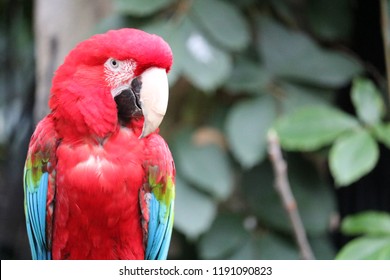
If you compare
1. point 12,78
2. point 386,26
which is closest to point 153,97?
point 386,26

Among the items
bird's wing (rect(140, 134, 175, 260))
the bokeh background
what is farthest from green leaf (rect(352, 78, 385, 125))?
bird's wing (rect(140, 134, 175, 260))

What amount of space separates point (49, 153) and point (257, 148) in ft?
2.00

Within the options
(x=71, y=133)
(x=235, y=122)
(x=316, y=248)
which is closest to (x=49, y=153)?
(x=71, y=133)

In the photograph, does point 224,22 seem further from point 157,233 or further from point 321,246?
point 157,233

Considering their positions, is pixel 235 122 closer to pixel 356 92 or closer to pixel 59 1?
pixel 356 92

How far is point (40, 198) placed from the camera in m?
0.43

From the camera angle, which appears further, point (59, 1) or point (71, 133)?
point (59, 1)

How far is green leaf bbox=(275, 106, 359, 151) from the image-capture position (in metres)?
0.90

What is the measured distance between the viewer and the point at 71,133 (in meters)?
0.40

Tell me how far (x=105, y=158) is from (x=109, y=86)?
0.05 m

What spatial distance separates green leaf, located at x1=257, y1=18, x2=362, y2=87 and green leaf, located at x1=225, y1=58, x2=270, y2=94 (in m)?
0.02

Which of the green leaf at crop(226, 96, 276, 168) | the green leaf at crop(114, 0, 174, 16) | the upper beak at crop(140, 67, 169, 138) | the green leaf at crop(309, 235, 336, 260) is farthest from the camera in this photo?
the green leaf at crop(309, 235, 336, 260)

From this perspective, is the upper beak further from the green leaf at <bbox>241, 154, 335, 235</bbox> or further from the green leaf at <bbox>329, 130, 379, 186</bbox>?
the green leaf at <bbox>241, 154, 335, 235</bbox>

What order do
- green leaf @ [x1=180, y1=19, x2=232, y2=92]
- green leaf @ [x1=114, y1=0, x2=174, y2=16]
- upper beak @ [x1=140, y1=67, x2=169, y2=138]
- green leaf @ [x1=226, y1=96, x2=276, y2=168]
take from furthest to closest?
green leaf @ [x1=226, y1=96, x2=276, y2=168]
green leaf @ [x1=114, y1=0, x2=174, y2=16]
green leaf @ [x1=180, y1=19, x2=232, y2=92]
upper beak @ [x1=140, y1=67, x2=169, y2=138]
